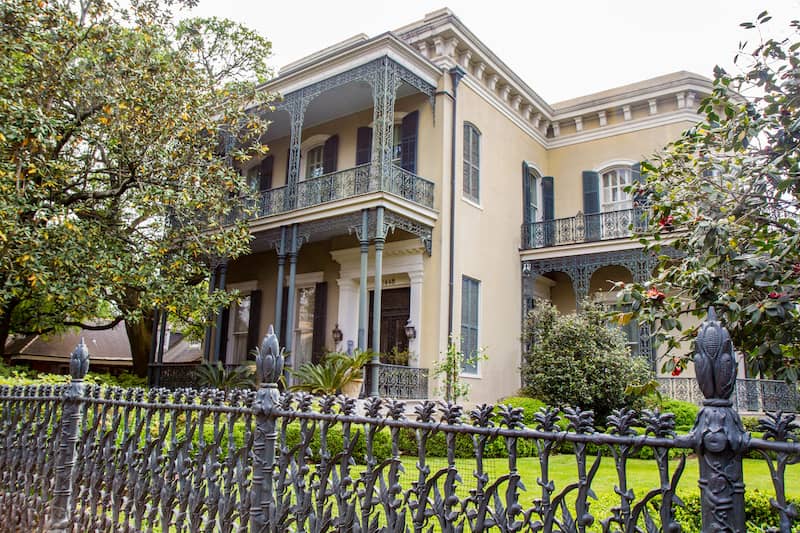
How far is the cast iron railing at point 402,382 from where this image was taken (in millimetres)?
11555

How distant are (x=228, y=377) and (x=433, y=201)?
18.8ft

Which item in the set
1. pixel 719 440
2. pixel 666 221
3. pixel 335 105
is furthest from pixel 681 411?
pixel 719 440

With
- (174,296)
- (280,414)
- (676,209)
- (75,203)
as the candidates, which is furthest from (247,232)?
(280,414)

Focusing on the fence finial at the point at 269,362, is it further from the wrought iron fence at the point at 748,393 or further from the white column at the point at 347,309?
the wrought iron fence at the point at 748,393

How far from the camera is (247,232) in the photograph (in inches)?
487

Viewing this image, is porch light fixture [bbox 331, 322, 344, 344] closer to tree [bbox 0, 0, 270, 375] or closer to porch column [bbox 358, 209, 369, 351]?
A: porch column [bbox 358, 209, 369, 351]

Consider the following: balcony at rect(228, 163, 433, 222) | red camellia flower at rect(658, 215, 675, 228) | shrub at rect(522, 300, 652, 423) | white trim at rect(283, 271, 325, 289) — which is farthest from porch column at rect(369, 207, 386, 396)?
red camellia flower at rect(658, 215, 675, 228)

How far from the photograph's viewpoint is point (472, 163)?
46.5ft

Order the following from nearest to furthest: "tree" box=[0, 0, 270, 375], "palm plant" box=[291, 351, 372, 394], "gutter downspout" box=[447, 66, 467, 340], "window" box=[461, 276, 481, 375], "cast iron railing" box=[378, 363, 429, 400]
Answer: "tree" box=[0, 0, 270, 375], "palm plant" box=[291, 351, 372, 394], "cast iron railing" box=[378, 363, 429, 400], "gutter downspout" box=[447, 66, 467, 340], "window" box=[461, 276, 481, 375]

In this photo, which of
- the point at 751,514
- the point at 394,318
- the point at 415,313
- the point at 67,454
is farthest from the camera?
the point at 394,318

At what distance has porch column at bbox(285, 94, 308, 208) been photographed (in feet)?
44.5

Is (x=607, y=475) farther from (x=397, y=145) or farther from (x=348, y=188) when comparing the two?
(x=397, y=145)

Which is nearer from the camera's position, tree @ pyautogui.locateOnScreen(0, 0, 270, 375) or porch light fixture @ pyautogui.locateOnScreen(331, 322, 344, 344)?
tree @ pyautogui.locateOnScreen(0, 0, 270, 375)

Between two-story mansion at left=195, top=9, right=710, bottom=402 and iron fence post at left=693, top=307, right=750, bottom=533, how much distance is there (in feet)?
33.5
